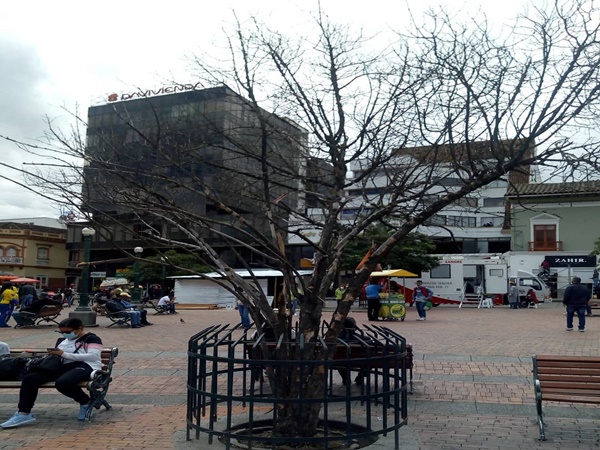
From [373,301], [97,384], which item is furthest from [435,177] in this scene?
[373,301]

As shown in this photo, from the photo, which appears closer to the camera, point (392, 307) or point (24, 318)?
point (24, 318)

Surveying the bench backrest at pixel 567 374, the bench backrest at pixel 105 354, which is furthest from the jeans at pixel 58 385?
the bench backrest at pixel 567 374

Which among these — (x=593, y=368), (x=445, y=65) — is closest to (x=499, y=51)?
(x=445, y=65)

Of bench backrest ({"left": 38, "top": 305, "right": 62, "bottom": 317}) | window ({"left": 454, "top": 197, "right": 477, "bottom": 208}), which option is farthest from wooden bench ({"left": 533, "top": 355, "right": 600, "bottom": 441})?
bench backrest ({"left": 38, "top": 305, "right": 62, "bottom": 317})

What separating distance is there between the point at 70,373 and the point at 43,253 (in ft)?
225

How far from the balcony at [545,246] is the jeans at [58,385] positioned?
4073 centimetres

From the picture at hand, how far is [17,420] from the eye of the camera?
20.8 feet

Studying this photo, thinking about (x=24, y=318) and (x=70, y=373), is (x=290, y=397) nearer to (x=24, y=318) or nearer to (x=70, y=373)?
(x=70, y=373)

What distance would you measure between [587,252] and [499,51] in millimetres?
40129

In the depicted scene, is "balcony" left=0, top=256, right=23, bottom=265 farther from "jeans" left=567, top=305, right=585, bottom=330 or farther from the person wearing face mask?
the person wearing face mask

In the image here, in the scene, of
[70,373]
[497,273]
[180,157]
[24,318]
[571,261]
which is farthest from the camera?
[571,261]

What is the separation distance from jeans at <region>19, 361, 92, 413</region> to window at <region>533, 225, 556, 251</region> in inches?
1619

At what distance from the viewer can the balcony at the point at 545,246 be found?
42722 mm

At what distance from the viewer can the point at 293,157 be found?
7.41 metres
